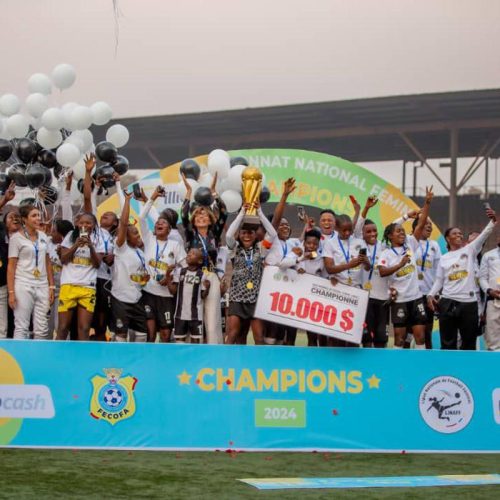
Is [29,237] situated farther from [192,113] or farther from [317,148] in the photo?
[317,148]

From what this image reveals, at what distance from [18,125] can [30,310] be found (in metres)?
2.89

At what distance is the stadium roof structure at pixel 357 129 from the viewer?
22281 millimetres

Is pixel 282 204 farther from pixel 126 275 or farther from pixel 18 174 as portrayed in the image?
pixel 18 174

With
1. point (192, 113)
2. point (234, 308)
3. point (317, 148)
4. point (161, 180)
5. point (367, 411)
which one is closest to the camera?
point (367, 411)

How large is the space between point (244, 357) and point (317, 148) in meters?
21.2

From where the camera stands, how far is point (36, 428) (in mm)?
7176

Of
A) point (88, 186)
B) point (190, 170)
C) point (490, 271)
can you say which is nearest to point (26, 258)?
point (88, 186)

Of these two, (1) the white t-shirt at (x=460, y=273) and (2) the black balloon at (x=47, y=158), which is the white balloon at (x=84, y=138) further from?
(1) the white t-shirt at (x=460, y=273)

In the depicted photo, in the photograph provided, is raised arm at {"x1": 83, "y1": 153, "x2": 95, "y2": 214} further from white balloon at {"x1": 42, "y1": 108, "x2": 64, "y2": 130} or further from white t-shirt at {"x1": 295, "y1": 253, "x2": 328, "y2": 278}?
white t-shirt at {"x1": 295, "y1": 253, "x2": 328, "y2": 278}

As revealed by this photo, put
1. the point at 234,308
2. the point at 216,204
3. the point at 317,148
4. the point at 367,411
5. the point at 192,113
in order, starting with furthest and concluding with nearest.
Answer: the point at 317,148 < the point at 192,113 < the point at 216,204 < the point at 234,308 < the point at 367,411

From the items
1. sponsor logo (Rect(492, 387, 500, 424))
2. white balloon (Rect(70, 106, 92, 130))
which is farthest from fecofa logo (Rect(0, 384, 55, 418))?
white balloon (Rect(70, 106, 92, 130))

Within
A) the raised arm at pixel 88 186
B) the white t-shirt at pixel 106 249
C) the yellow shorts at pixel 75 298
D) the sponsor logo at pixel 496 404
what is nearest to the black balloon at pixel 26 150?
the raised arm at pixel 88 186

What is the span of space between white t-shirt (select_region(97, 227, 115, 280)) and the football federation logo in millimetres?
1907

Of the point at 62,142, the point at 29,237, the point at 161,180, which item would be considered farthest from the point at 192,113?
the point at 29,237
